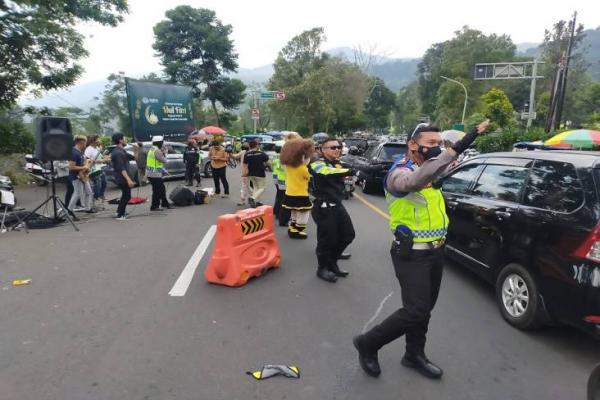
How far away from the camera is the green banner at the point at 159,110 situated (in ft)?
65.3

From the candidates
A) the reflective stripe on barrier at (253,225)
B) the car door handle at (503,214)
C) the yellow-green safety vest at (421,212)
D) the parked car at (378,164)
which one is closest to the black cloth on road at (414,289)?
the yellow-green safety vest at (421,212)

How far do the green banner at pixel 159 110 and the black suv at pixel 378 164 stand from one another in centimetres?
1227

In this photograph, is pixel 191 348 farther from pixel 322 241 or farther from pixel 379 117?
pixel 379 117

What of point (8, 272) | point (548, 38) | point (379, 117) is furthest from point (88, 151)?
point (379, 117)

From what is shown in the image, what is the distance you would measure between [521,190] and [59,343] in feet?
14.6

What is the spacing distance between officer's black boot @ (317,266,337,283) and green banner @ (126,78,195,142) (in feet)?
56.3

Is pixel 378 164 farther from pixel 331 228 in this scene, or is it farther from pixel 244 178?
pixel 331 228

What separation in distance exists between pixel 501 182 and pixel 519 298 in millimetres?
1287

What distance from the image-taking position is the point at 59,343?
3510mm

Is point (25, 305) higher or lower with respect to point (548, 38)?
lower

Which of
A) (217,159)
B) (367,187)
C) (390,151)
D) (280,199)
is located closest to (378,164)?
(390,151)

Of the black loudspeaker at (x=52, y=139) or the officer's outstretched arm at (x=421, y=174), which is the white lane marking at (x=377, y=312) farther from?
the black loudspeaker at (x=52, y=139)

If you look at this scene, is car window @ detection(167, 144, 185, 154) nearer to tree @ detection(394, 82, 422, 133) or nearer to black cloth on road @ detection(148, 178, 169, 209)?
black cloth on road @ detection(148, 178, 169, 209)

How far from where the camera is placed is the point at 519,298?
12.7 ft
